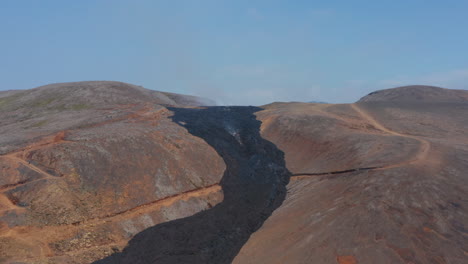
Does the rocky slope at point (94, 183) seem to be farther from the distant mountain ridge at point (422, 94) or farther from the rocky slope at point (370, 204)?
the distant mountain ridge at point (422, 94)

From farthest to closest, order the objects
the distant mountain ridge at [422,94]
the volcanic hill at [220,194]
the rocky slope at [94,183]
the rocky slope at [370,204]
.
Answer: the distant mountain ridge at [422,94] → the rocky slope at [94,183] → the volcanic hill at [220,194] → the rocky slope at [370,204]

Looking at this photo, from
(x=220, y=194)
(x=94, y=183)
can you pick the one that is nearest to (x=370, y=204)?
(x=220, y=194)

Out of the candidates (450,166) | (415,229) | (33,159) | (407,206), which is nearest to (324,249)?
(415,229)

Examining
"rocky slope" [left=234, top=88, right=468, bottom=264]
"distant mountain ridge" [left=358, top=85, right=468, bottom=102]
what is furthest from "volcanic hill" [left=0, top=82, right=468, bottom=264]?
"distant mountain ridge" [left=358, top=85, right=468, bottom=102]

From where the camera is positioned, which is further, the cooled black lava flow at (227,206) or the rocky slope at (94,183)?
the cooled black lava flow at (227,206)

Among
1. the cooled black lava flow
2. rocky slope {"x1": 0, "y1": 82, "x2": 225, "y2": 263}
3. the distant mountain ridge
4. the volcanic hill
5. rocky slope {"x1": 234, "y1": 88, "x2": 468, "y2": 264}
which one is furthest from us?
the distant mountain ridge

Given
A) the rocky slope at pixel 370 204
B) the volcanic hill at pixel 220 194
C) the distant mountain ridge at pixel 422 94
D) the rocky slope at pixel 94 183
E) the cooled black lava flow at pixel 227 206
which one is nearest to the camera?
the rocky slope at pixel 370 204

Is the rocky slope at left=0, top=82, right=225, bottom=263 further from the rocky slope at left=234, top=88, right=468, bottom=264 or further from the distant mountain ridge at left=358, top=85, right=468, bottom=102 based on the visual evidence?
the distant mountain ridge at left=358, top=85, right=468, bottom=102

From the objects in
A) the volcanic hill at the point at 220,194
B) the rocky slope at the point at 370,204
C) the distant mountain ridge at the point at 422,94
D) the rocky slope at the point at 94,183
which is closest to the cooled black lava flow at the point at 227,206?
the volcanic hill at the point at 220,194
